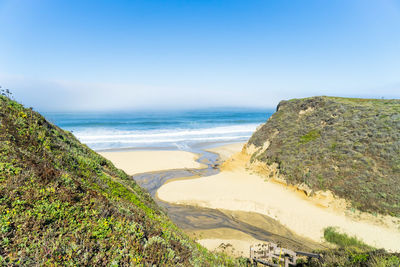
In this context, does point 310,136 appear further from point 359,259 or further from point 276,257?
point 359,259

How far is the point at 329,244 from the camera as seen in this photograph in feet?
35.6

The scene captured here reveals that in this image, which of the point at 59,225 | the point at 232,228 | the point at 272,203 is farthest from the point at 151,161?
the point at 59,225

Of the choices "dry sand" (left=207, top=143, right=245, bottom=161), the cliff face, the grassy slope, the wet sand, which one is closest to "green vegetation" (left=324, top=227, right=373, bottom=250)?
the wet sand

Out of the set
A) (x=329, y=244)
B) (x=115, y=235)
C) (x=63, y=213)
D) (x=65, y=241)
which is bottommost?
(x=329, y=244)

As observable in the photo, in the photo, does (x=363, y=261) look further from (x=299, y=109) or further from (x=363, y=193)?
(x=299, y=109)

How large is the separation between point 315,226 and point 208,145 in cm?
2759

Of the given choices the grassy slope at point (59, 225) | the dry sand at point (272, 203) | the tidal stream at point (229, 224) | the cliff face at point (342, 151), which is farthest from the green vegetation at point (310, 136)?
the grassy slope at point (59, 225)

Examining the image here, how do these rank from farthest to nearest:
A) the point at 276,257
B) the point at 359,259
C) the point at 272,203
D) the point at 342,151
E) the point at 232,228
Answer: the point at 342,151 → the point at 272,203 → the point at 232,228 → the point at 276,257 → the point at 359,259

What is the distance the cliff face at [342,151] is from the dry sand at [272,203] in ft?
4.98

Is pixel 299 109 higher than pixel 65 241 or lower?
higher

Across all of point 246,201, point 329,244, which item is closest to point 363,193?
point 329,244

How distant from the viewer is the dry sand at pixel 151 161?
2327cm

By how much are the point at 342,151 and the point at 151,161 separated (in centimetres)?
2160

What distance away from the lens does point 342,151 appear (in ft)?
53.1
